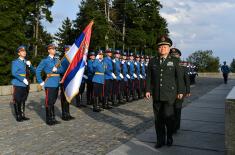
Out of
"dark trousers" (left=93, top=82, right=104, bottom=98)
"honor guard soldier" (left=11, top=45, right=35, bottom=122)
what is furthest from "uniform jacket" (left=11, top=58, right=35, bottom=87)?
"dark trousers" (left=93, top=82, right=104, bottom=98)

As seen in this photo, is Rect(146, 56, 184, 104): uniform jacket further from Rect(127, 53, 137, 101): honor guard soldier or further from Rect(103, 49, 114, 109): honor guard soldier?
Rect(127, 53, 137, 101): honor guard soldier

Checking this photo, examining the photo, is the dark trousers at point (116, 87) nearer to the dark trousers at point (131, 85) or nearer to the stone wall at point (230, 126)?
the dark trousers at point (131, 85)

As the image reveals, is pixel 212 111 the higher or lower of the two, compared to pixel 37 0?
lower

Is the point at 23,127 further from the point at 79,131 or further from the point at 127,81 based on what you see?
the point at 127,81

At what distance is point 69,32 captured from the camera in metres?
46.2

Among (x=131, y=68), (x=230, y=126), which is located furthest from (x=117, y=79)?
(x=230, y=126)

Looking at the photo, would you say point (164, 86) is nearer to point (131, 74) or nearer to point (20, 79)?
point (20, 79)

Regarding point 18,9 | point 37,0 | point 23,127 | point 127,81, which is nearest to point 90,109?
point 127,81

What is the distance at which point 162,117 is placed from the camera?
20.5ft

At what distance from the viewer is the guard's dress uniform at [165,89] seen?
20.0 feet

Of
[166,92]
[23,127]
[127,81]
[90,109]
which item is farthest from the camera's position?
[127,81]

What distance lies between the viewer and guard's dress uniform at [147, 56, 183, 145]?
6105mm

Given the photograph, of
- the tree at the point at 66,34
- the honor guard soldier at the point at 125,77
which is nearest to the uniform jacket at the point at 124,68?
the honor guard soldier at the point at 125,77

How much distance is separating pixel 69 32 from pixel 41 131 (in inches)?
1547
